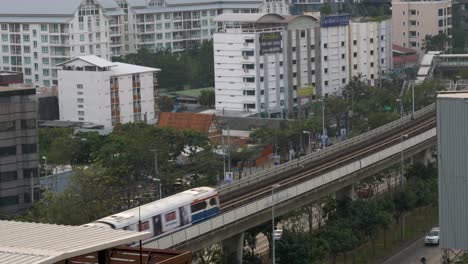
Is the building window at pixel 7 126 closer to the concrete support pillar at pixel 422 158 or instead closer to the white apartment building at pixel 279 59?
the concrete support pillar at pixel 422 158

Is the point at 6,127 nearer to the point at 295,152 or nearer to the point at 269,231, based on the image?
the point at 269,231

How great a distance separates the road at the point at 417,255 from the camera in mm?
25859

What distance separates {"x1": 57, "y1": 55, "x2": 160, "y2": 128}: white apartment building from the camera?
42562 millimetres

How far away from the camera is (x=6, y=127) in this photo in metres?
27.5

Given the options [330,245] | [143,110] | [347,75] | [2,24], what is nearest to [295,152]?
[143,110]

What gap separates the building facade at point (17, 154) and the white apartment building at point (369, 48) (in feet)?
74.5

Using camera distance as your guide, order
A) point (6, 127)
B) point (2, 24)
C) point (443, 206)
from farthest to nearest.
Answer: point (2, 24), point (6, 127), point (443, 206)

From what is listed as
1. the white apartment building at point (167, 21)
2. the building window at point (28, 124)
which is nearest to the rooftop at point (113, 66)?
the white apartment building at point (167, 21)

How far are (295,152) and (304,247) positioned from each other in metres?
14.8

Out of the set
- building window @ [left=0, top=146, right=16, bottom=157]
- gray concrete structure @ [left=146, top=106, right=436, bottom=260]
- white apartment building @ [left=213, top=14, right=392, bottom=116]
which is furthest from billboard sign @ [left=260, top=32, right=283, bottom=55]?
building window @ [left=0, top=146, right=16, bottom=157]

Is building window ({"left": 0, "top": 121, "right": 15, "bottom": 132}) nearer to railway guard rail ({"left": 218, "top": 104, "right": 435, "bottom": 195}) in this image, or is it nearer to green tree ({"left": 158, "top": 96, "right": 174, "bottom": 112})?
railway guard rail ({"left": 218, "top": 104, "right": 435, "bottom": 195})

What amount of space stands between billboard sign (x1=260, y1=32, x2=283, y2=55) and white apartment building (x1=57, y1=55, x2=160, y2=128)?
151 inches

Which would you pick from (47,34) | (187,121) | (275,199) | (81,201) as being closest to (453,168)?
(275,199)

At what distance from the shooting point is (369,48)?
4984 cm
